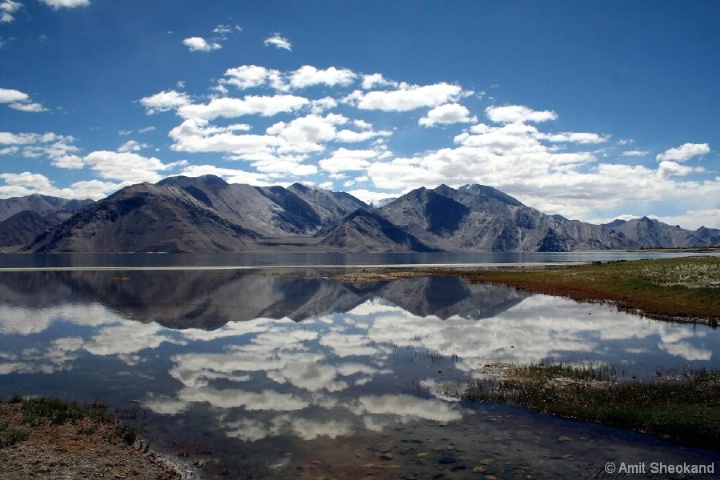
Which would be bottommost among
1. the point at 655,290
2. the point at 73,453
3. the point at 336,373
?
the point at 336,373

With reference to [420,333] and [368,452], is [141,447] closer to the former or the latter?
[368,452]

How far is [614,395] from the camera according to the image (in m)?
26.2

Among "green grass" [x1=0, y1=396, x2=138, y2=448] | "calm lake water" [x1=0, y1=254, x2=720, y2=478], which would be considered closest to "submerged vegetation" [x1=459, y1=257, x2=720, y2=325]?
"calm lake water" [x1=0, y1=254, x2=720, y2=478]

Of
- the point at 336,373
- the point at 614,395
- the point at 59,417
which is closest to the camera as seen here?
the point at 59,417

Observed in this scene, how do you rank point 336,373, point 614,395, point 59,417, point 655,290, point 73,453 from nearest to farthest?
point 73,453
point 59,417
point 614,395
point 336,373
point 655,290

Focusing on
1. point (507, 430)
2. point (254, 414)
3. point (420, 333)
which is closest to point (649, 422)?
point (507, 430)

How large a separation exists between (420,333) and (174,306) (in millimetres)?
38412

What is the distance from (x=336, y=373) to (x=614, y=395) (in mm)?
16910

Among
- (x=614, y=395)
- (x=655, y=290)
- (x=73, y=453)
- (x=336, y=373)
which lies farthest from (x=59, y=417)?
(x=655, y=290)

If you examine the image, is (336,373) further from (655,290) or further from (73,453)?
(655,290)

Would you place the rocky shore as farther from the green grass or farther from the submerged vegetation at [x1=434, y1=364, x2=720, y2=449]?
the submerged vegetation at [x1=434, y1=364, x2=720, y2=449]

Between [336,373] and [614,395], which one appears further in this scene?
[336,373]

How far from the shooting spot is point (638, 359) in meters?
35.9

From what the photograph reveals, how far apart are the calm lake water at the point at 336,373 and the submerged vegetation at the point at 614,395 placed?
1.32 m
